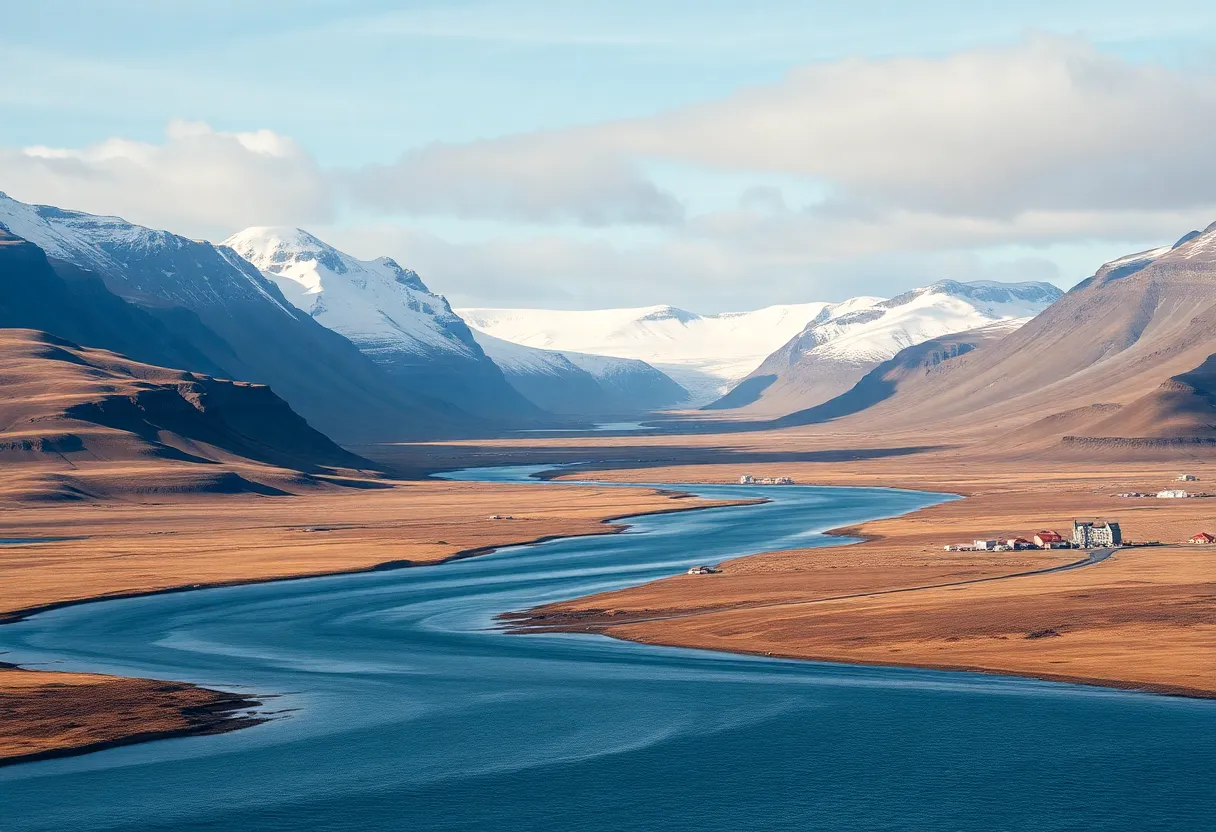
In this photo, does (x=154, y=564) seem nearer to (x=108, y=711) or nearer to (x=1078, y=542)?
(x=108, y=711)

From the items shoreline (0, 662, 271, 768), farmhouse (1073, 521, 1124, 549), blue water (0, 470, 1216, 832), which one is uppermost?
farmhouse (1073, 521, 1124, 549)

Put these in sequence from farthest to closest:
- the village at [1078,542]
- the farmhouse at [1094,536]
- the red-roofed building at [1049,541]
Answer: the red-roofed building at [1049,541]
the farmhouse at [1094,536]
the village at [1078,542]

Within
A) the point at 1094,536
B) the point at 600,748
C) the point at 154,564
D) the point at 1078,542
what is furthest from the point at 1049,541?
the point at 600,748

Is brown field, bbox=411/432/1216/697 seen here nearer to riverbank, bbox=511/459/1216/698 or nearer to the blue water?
riverbank, bbox=511/459/1216/698

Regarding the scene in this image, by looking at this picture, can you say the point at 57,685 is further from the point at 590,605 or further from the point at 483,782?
the point at 590,605

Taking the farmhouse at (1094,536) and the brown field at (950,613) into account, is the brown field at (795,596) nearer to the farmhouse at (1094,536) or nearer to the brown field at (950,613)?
the brown field at (950,613)

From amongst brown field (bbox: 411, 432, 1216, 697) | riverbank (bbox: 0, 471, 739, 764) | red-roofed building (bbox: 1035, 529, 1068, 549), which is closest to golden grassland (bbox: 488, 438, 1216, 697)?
brown field (bbox: 411, 432, 1216, 697)

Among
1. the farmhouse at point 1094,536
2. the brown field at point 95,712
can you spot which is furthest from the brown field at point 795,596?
the farmhouse at point 1094,536
